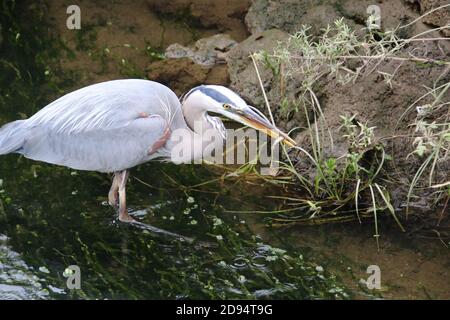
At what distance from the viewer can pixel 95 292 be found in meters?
4.87

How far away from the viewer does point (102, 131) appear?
5.50m

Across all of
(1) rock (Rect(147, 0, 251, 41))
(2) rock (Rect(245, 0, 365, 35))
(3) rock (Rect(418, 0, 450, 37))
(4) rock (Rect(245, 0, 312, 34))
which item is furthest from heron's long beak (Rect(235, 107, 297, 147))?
(1) rock (Rect(147, 0, 251, 41))

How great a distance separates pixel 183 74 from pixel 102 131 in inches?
83.5

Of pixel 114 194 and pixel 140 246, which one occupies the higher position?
pixel 114 194

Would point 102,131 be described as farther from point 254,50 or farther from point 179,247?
point 254,50

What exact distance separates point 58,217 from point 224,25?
11.3 feet

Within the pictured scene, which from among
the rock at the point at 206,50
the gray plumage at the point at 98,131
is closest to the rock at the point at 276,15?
the rock at the point at 206,50

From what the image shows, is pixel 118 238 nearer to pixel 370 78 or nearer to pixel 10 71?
pixel 370 78

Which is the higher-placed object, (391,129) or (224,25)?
(224,25)

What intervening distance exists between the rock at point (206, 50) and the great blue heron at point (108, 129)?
2.19 meters

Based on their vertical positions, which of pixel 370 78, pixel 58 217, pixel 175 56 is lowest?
pixel 58 217

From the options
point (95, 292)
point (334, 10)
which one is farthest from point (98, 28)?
point (95, 292)

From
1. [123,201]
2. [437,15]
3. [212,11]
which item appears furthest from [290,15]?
[123,201]

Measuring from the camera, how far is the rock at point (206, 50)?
7742 mm
